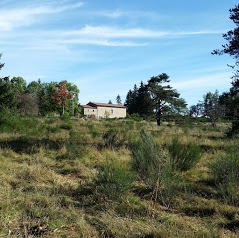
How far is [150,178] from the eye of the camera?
6242 mm

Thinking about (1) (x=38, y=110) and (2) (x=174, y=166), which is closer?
(2) (x=174, y=166)

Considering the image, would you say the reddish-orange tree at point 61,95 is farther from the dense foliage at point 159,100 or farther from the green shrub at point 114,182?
the green shrub at point 114,182

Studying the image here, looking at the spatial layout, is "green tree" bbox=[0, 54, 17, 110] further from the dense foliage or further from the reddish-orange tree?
the reddish-orange tree

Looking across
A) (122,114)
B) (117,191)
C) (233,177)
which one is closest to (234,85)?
(233,177)

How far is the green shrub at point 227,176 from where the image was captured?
5.75 m

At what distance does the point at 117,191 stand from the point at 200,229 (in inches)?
64.2

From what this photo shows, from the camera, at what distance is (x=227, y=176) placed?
239 inches

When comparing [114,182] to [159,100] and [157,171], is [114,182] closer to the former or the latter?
[157,171]

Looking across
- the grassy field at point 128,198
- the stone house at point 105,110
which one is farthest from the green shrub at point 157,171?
the stone house at point 105,110

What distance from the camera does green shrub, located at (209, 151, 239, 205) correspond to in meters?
5.75

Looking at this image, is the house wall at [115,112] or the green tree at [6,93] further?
the house wall at [115,112]

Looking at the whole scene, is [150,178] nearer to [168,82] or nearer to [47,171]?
[47,171]

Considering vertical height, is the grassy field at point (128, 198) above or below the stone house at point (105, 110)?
below

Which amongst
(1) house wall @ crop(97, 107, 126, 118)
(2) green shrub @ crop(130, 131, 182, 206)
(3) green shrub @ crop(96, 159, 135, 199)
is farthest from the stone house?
(3) green shrub @ crop(96, 159, 135, 199)
